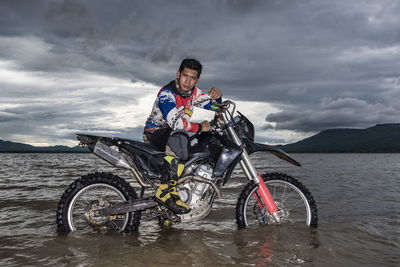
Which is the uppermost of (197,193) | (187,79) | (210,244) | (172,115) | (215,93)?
(187,79)

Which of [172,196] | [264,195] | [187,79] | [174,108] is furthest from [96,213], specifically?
[264,195]

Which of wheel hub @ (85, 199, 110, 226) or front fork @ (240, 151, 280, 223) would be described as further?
front fork @ (240, 151, 280, 223)

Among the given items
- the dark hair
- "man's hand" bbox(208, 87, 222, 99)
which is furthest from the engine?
the dark hair

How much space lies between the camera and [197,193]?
15.3 feet

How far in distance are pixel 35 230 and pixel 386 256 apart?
19.4 feet

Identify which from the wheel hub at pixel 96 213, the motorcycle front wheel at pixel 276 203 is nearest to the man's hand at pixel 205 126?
the motorcycle front wheel at pixel 276 203

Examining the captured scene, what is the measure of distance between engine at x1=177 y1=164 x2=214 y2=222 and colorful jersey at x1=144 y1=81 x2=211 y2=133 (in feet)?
2.33

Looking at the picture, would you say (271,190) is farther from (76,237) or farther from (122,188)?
(76,237)

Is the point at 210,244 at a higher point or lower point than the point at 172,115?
lower

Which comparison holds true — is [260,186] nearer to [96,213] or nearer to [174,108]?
[174,108]

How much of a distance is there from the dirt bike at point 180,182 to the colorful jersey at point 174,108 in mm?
440

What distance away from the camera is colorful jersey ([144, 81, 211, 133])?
180 inches

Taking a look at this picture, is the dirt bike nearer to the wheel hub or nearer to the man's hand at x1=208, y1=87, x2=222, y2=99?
the wheel hub

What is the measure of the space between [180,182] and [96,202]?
152 cm
